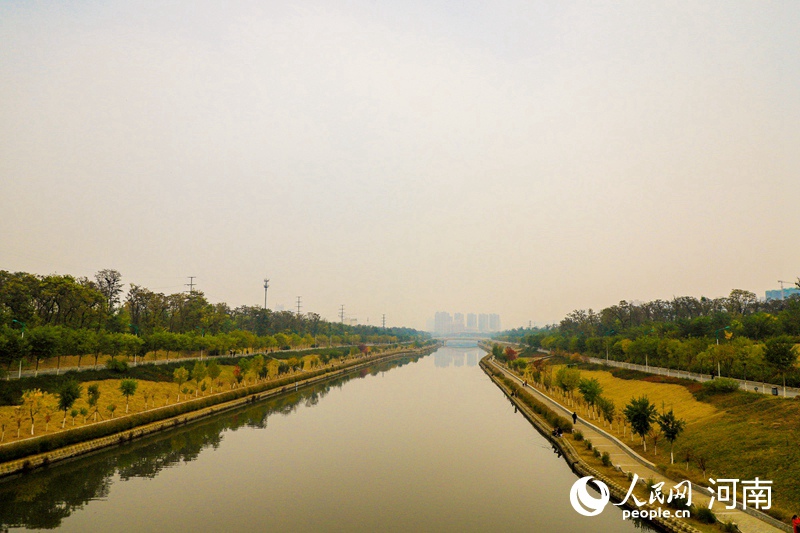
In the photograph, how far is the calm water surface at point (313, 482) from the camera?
23.4m

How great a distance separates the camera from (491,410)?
58.6 meters

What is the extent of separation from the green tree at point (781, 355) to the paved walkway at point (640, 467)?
1249cm

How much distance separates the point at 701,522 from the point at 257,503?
1991cm

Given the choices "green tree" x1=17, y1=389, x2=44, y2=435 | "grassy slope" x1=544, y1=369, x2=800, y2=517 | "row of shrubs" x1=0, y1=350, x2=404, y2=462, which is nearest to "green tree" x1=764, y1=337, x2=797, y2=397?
"grassy slope" x1=544, y1=369, x2=800, y2=517

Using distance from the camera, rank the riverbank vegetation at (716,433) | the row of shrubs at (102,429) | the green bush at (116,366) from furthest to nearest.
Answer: the green bush at (116,366) < the row of shrubs at (102,429) < the riverbank vegetation at (716,433)

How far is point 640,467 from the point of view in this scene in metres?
28.0

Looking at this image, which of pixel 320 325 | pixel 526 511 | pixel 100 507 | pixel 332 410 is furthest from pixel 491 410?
pixel 320 325

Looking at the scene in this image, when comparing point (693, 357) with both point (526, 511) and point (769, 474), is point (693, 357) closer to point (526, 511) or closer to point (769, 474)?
point (769, 474)

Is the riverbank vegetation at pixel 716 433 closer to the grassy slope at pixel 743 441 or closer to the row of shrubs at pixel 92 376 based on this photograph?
the grassy slope at pixel 743 441

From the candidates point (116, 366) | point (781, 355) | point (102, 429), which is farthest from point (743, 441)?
point (116, 366)

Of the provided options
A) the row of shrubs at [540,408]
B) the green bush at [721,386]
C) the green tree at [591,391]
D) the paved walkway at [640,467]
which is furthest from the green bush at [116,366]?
the green bush at [721,386]

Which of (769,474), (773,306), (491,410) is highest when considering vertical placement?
(773,306)

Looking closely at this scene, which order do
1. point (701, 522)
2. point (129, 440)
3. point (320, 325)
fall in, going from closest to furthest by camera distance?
point (701, 522) → point (129, 440) → point (320, 325)

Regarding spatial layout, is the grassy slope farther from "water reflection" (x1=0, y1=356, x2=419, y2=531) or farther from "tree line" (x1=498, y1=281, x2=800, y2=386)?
"water reflection" (x1=0, y1=356, x2=419, y2=531)
